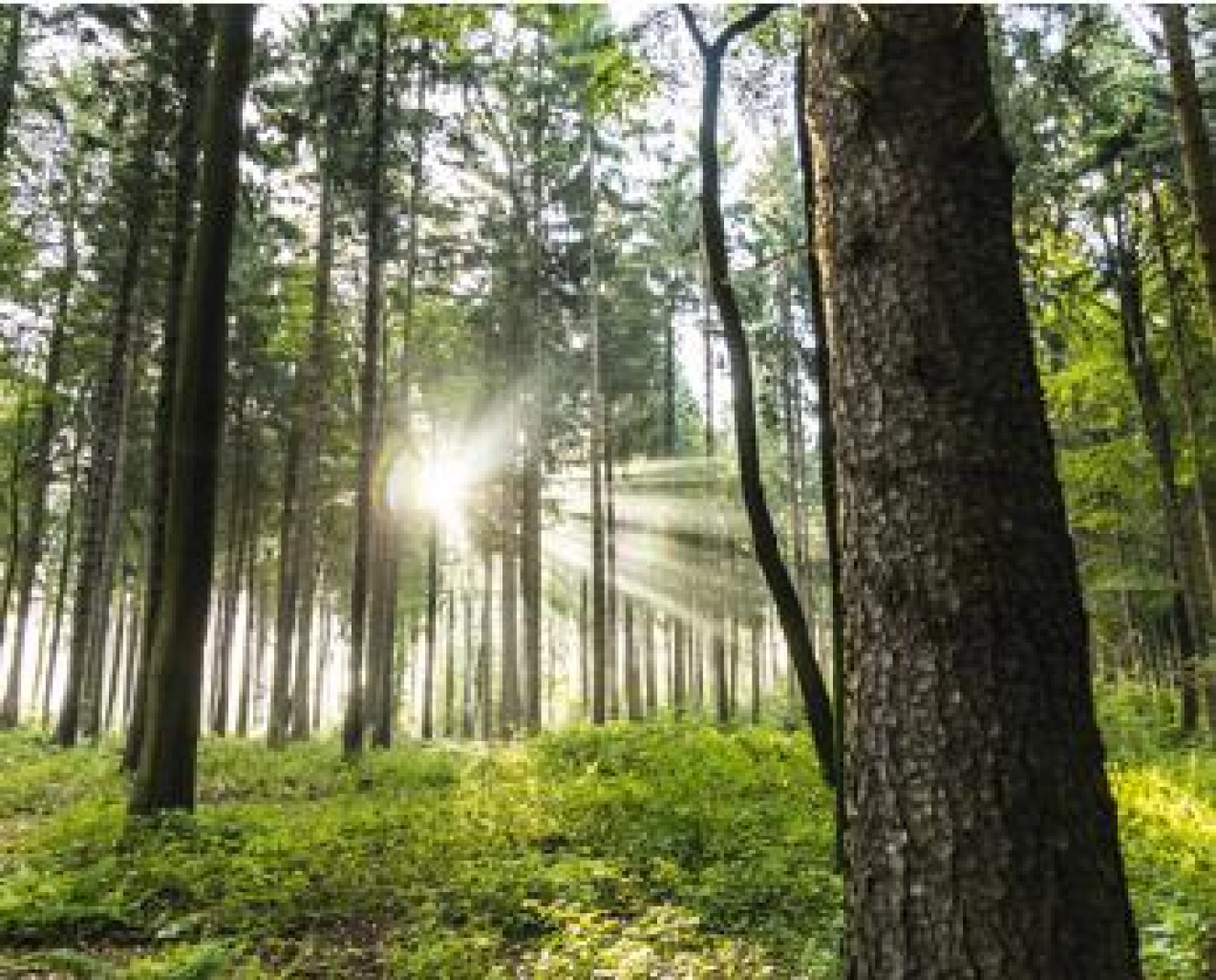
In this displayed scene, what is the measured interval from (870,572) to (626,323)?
2915 cm

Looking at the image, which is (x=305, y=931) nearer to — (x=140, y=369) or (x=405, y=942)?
(x=405, y=942)

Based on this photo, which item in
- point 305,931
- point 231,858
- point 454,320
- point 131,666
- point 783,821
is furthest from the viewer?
point 131,666

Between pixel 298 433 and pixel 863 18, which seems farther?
pixel 298 433

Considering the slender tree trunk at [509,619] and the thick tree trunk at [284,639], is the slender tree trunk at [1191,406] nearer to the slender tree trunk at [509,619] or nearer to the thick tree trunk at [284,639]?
the slender tree trunk at [509,619]

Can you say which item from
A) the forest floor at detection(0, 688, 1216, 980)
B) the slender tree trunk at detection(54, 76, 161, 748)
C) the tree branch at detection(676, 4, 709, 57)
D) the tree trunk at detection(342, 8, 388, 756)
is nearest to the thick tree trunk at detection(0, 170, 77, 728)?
the slender tree trunk at detection(54, 76, 161, 748)

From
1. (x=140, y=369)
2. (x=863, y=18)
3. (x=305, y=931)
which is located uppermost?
(x=140, y=369)

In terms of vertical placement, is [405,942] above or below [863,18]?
below

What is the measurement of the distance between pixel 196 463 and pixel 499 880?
16.8ft

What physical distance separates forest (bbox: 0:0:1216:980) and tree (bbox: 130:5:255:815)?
4 cm

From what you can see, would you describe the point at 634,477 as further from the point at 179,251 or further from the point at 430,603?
the point at 179,251

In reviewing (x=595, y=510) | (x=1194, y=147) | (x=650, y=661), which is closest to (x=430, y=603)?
(x=595, y=510)

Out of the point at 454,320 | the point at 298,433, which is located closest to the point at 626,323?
the point at 454,320

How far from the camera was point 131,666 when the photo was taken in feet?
102

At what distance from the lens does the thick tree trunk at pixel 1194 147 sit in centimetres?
923
